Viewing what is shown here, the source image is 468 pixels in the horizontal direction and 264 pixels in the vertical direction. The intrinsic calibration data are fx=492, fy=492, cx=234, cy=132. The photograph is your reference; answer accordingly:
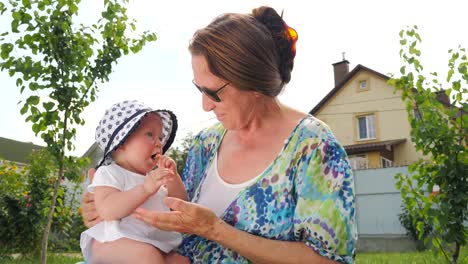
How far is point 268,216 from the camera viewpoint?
1973mm

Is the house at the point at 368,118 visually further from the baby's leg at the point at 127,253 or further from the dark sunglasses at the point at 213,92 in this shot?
the baby's leg at the point at 127,253

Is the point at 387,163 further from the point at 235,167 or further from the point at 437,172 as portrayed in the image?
the point at 235,167

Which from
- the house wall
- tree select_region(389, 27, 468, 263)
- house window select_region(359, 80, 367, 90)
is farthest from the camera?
house window select_region(359, 80, 367, 90)

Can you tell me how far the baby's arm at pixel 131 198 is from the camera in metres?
1.97

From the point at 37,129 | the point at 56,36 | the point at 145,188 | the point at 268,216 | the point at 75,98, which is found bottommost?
the point at 268,216

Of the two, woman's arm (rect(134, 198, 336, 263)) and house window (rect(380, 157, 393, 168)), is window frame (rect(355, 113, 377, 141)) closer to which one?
house window (rect(380, 157, 393, 168))

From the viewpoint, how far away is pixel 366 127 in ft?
85.8

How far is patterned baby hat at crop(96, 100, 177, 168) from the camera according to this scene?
2.15 meters

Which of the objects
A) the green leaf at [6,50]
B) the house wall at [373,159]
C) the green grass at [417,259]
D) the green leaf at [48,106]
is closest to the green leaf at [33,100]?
the green leaf at [48,106]

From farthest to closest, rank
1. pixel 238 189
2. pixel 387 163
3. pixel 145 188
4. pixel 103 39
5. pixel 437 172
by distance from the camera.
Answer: pixel 387 163
pixel 103 39
pixel 437 172
pixel 238 189
pixel 145 188

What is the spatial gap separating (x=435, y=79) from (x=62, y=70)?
13.0 feet

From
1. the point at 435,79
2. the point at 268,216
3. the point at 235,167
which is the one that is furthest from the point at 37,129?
the point at 435,79

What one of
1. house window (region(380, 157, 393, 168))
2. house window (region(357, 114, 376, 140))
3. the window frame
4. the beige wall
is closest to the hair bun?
the beige wall

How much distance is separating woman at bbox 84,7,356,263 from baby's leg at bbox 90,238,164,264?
16 cm
